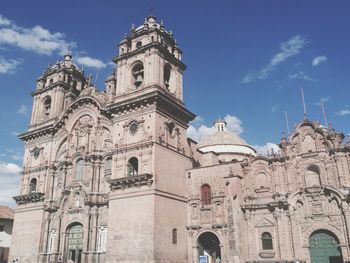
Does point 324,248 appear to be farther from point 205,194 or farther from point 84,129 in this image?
point 84,129

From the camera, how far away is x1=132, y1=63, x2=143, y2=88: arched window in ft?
111

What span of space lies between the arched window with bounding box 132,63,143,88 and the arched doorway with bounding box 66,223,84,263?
1342cm

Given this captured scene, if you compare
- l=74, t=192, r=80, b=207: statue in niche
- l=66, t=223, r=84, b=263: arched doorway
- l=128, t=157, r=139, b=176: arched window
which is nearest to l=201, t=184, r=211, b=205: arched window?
l=128, t=157, r=139, b=176: arched window

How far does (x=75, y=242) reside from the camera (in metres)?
32.5

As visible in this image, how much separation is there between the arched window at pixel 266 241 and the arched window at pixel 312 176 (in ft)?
15.8

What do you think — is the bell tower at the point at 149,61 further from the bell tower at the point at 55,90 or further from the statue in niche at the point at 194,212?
the statue in niche at the point at 194,212

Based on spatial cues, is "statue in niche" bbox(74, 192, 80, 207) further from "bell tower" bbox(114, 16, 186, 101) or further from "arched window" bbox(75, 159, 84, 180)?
"bell tower" bbox(114, 16, 186, 101)

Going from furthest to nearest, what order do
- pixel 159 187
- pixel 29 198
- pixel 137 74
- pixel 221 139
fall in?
pixel 221 139 → pixel 29 198 → pixel 137 74 → pixel 159 187

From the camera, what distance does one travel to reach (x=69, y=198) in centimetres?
3375

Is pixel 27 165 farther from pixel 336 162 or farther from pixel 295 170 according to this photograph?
pixel 336 162

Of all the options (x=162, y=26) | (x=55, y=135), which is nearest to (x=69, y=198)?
(x=55, y=135)

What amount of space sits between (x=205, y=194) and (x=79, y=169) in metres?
12.0

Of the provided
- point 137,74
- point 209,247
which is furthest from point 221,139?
point 209,247

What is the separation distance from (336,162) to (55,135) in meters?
25.9
